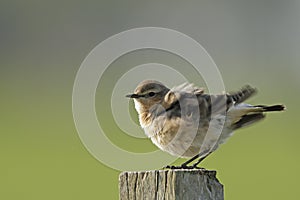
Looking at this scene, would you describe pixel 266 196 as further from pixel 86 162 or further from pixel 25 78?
pixel 25 78

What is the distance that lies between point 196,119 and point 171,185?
1.37m

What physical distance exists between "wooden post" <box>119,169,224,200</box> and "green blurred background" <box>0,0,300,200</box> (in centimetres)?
597

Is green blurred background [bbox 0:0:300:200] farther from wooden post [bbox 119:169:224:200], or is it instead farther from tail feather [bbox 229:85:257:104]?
wooden post [bbox 119:169:224:200]

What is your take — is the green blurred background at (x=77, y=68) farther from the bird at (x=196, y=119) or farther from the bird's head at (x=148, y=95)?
the bird at (x=196, y=119)

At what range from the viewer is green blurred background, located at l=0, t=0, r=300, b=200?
12109 mm

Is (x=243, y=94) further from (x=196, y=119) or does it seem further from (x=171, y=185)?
(x=171, y=185)

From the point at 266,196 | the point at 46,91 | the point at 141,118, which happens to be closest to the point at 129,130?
the point at 141,118

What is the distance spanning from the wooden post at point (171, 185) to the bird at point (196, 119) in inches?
42.9

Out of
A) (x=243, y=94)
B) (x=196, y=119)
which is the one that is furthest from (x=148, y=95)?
(x=243, y=94)

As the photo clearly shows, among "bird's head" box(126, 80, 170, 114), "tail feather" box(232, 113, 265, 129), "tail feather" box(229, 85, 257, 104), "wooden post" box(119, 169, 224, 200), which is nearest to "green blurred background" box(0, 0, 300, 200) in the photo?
"bird's head" box(126, 80, 170, 114)

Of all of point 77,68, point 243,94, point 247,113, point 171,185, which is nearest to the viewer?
point 171,185

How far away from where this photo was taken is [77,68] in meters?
18.1

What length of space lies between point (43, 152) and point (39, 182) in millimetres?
1488

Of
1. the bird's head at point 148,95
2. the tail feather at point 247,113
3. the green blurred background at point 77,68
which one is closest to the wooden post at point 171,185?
the tail feather at point 247,113
